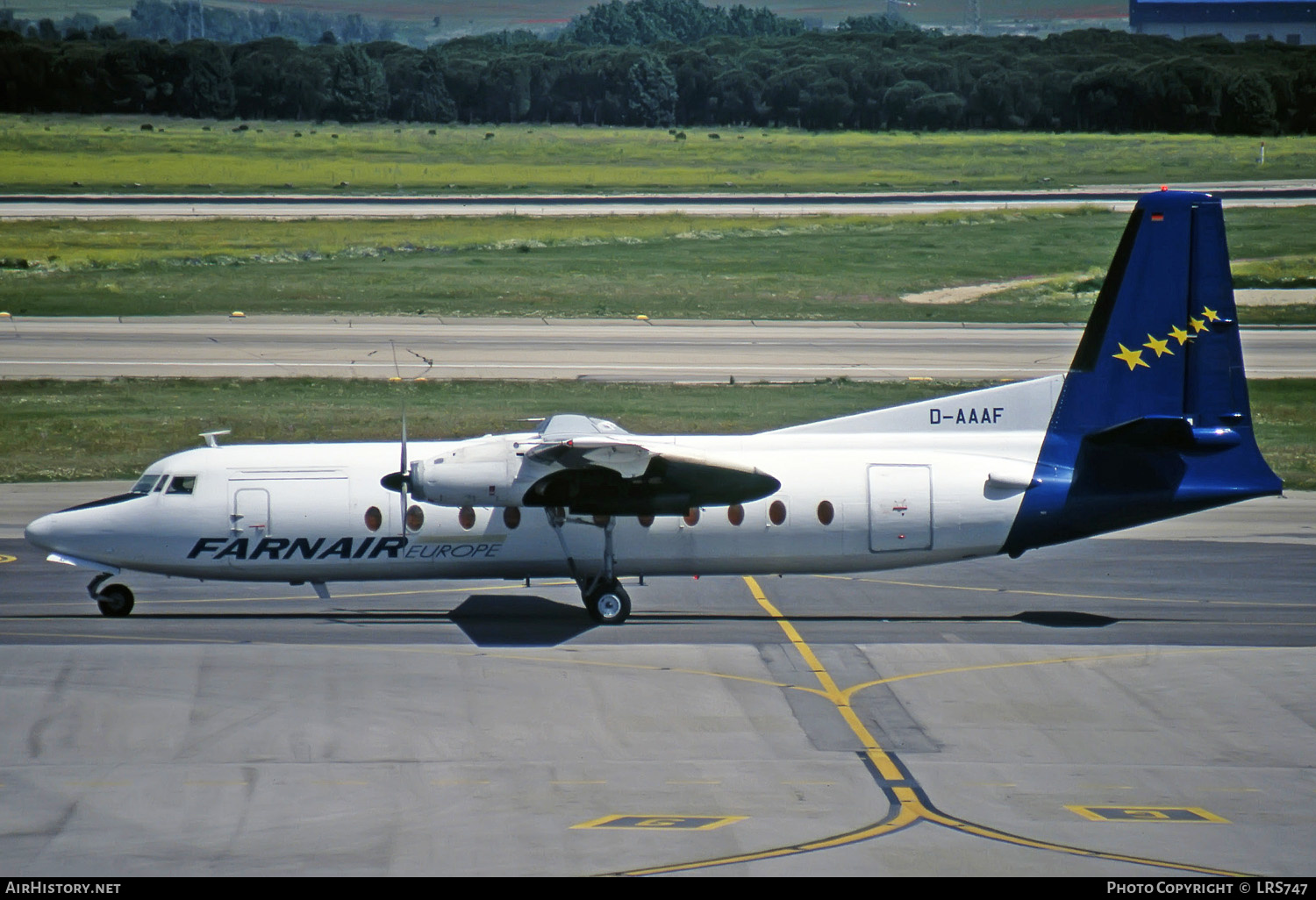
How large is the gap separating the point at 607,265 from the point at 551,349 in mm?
21089

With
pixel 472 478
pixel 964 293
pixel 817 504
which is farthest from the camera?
pixel 964 293

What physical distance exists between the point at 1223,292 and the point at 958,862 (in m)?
14.5

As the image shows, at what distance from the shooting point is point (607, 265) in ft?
251

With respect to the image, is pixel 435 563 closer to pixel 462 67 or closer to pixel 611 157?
pixel 611 157

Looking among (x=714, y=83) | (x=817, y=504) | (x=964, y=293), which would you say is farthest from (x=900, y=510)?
(x=714, y=83)

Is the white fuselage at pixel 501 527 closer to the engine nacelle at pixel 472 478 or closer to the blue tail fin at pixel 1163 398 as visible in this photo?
the blue tail fin at pixel 1163 398

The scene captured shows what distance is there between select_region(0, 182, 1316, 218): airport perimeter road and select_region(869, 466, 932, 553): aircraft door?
72.1m

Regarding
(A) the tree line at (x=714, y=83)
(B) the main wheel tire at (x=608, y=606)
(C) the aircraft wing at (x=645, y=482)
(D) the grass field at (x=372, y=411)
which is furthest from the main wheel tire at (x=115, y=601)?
(A) the tree line at (x=714, y=83)

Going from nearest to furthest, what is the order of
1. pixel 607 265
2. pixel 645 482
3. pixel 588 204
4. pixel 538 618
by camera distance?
pixel 645 482, pixel 538 618, pixel 607 265, pixel 588 204

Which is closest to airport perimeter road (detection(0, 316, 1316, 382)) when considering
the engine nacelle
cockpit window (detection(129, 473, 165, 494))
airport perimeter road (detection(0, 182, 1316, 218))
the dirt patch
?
the dirt patch

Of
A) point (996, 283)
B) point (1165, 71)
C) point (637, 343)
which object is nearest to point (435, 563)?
point (637, 343)

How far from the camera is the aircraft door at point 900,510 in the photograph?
2527 centimetres

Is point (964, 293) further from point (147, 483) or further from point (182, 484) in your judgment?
point (147, 483)

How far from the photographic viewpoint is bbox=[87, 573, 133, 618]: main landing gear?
2573 cm
